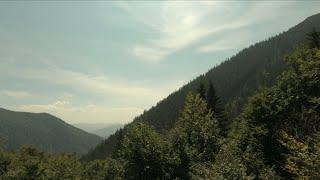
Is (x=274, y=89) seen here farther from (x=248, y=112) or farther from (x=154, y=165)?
(x=154, y=165)

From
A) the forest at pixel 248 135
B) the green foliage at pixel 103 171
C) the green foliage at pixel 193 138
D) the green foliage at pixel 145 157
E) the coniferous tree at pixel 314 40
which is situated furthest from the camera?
the green foliage at pixel 103 171

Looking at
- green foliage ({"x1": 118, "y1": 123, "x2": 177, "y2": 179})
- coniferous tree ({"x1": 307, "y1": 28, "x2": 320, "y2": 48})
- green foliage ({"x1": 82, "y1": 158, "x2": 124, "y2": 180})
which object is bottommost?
green foliage ({"x1": 82, "y1": 158, "x2": 124, "y2": 180})

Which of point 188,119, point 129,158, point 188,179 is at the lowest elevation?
point 188,179

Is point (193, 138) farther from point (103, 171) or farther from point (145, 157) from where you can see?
point (103, 171)

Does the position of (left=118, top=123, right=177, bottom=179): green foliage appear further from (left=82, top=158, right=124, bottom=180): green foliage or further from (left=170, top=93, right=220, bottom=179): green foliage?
(left=82, top=158, right=124, bottom=180): green foliage

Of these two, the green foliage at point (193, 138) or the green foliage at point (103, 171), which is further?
the green foliage at point (103, 171)

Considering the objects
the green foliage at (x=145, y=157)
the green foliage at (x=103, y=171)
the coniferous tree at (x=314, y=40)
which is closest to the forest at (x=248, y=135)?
the green foliage at (x=145, y=157)

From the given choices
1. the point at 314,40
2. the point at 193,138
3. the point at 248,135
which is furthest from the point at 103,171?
the point at 248,135

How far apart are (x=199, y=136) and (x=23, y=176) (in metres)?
28.5

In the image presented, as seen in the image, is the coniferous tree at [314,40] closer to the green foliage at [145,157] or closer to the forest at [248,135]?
the forest at [248,135]

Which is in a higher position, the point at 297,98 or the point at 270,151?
the point at 297,98

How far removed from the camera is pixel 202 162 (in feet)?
117

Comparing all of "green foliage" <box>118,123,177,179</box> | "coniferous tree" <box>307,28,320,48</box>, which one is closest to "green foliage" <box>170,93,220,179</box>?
"green foliage" <box>118,123,177,179</box>

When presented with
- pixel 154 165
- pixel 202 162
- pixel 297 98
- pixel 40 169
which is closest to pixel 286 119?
pixel 297 98
